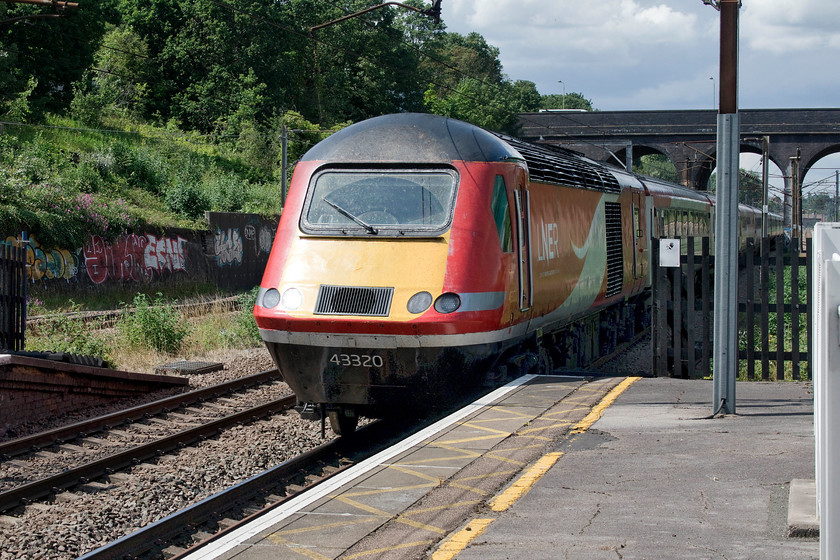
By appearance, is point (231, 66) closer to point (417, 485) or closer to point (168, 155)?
point (168, 155)

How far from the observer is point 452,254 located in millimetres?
8633

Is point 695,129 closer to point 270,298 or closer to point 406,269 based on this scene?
point 406,269

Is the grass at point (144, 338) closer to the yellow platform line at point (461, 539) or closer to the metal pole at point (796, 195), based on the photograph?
the yellow platform line at point (461, 539)

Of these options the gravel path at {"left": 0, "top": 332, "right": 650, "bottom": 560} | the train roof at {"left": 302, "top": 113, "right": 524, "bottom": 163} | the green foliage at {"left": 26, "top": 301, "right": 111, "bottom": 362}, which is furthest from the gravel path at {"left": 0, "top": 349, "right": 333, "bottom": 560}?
the green foliage at {"left": 26, "top": 301, "right": 111, "bottom": 362}

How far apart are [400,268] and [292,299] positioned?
1059mm

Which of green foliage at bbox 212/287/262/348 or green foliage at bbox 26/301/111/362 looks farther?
green foliage at bbox 212/287/262/348

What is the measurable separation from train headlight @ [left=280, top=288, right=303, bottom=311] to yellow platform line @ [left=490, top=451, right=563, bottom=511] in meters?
3.16

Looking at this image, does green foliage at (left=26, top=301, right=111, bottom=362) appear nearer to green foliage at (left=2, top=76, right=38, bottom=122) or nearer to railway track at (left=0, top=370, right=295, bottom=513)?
railway track at (left=0, top=370, right=295, bottom=513)

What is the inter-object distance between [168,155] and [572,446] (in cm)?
3612

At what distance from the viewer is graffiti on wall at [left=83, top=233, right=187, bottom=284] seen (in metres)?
25.1

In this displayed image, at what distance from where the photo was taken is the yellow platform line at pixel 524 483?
5.24m

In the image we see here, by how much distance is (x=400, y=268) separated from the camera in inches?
338

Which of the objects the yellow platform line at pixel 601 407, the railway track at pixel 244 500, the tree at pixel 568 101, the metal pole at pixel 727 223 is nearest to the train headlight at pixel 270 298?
the railway track at pixel 244 500

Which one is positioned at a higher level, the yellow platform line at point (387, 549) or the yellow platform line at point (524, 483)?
the yellow platform line at point (524, 483)
